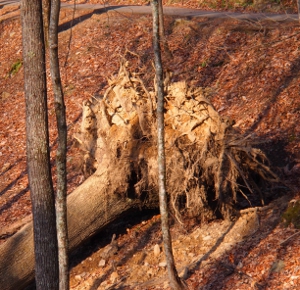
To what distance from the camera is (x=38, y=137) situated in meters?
7.80

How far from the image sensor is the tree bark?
886cm

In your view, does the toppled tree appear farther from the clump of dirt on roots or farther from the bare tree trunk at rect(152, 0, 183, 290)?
the bare tree trunk at rect(152, 0, 183, 290)

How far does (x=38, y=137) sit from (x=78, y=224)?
2.11 meters

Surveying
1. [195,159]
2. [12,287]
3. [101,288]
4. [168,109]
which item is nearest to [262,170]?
[195,159]

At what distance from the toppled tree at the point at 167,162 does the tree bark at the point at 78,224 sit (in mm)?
16

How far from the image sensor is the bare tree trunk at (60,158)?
7.50m

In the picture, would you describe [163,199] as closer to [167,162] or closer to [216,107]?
[167,162]

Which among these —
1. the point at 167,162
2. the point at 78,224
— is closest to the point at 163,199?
the point at 167,162

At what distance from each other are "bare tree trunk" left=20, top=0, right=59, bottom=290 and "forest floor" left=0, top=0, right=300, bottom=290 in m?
1.68

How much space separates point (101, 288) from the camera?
9203 mm

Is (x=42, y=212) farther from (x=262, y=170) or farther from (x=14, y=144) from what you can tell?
(x=14, y=144)

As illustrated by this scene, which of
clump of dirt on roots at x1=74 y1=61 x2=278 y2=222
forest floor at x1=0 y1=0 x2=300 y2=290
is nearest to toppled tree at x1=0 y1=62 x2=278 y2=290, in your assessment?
clump of dirt on roots at x1=74 y1=61 x2=278 y2=222

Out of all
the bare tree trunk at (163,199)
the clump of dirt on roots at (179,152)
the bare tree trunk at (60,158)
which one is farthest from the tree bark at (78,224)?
the bare tree trunk at (163,199)

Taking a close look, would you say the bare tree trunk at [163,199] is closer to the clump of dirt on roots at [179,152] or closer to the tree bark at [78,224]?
the clump of dirt on roots at [179,152]
